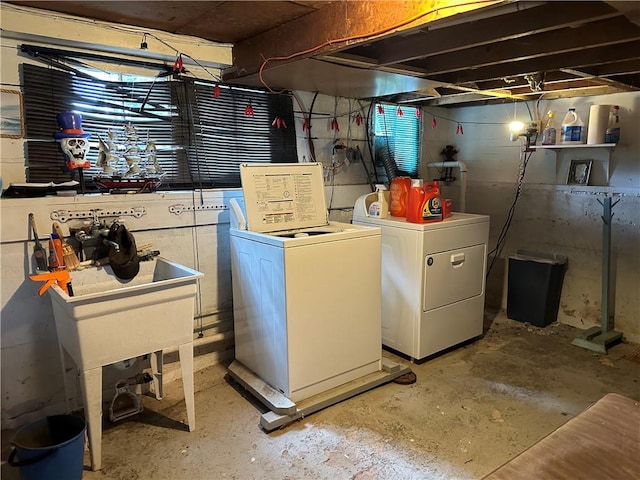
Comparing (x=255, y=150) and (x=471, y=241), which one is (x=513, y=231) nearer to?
(x=471, y=241)

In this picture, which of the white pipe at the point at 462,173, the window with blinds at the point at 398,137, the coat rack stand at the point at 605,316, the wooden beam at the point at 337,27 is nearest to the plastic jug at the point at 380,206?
the window with blinds at the point at 398,137

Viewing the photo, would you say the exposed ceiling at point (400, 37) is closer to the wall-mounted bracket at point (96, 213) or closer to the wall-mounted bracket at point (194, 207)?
the wall-mounted bracket at point (194, 207)

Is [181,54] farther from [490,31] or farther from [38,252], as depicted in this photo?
Result: [490,31]

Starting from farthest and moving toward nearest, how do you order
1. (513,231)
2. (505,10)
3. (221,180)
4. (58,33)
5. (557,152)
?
(513,231) → (557,152) → (221,180) → (58,33) → (505,10)

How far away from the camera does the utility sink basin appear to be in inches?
74.2

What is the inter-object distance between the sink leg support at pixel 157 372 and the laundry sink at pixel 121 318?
453 mm

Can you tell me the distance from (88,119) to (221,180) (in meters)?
0.86

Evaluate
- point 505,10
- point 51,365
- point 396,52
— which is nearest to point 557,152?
point 396,52

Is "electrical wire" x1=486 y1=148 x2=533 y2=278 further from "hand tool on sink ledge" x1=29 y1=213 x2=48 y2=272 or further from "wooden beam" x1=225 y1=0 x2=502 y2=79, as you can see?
"hand tool on sink ledge" x1=29 y1=213 x2=48 y2=272

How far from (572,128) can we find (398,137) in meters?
1.40

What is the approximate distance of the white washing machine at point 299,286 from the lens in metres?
2.38

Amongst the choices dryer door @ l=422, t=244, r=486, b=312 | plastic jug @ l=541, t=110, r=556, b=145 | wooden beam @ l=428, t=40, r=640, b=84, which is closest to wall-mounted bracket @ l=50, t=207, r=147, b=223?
dryer door @ l=422, t=244, r=486, b=312

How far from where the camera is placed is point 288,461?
2057 millimetres

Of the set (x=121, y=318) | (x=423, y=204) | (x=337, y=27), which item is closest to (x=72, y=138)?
(x=121, y=318)
